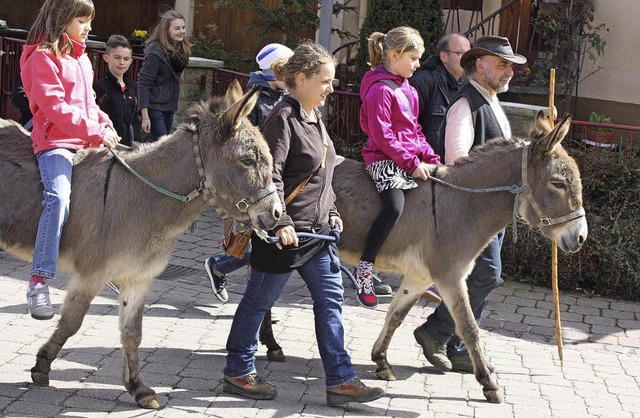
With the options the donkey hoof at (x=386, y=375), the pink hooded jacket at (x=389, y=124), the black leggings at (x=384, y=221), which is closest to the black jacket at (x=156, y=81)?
the pink hooded jacket at (x=389, y=124)

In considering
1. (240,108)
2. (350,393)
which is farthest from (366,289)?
(240,108)

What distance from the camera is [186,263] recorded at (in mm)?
9062

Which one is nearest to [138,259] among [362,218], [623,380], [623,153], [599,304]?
[362,218]

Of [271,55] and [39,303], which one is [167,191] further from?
[271,55]

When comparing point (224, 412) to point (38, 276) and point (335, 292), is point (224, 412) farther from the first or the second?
point (38, 276)

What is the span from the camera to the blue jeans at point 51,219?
5.14 metres

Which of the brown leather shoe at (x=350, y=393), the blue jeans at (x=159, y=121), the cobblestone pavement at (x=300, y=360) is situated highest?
the blue jeans at (x=159, y=121)

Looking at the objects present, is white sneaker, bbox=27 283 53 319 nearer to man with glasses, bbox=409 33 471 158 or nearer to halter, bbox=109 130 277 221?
halter, bbox=109 130 277 221

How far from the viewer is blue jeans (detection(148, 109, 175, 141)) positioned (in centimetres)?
993

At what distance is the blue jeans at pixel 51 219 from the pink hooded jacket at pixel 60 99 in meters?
0.21

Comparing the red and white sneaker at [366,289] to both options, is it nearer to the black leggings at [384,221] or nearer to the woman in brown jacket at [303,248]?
the black leggings at [384,221]

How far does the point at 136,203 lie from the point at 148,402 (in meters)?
1.14

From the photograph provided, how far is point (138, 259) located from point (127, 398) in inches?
34.3

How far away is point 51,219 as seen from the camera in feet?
16.9
